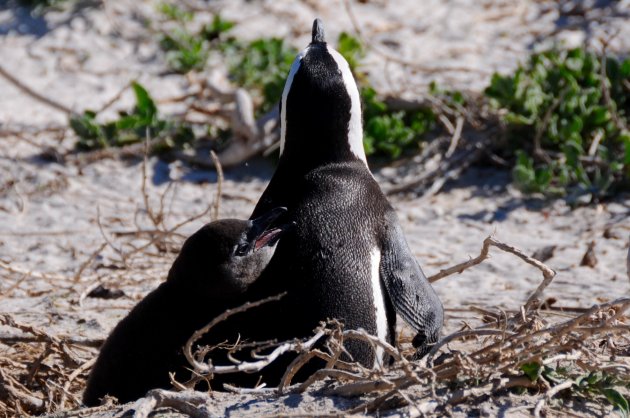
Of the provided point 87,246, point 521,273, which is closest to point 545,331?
point 521,273

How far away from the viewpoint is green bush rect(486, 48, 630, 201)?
5.80 m

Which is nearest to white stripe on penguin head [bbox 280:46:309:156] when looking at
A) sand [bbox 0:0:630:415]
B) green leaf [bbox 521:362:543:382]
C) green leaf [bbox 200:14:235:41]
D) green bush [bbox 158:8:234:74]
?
sand [bbox 0:0:630:415]

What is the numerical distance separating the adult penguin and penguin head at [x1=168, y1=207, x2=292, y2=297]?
0.26 ft

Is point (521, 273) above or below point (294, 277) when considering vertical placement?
below

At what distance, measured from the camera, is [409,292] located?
363 cm

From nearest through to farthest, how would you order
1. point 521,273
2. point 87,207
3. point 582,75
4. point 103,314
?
point 103,314 < point 521,273 < point 87,207 < point 582,75

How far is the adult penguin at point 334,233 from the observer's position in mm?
3482

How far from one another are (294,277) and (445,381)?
70 centimetres

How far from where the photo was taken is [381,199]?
12.5 feet

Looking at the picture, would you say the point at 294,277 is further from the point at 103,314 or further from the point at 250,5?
the point at 250,5

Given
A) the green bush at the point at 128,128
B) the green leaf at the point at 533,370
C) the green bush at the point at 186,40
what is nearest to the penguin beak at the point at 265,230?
the green leaf at the point at 533,370

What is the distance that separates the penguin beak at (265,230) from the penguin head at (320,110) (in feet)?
1.13

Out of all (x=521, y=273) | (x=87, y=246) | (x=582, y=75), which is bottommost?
(x=521, y=273)

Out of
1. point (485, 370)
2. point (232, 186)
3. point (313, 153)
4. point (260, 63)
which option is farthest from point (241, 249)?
point (260, 63)
